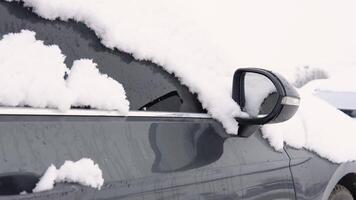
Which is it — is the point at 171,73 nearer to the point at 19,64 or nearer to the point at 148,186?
the point at 148,186

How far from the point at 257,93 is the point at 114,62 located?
0.73m

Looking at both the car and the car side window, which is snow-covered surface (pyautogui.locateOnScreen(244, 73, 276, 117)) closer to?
the car

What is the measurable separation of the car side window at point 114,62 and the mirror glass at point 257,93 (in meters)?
0.23

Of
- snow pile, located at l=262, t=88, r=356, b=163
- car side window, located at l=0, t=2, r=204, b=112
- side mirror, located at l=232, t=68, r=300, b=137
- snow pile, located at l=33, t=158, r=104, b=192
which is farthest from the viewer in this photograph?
snow pile, located at l=262, t=88, r=356, b=163

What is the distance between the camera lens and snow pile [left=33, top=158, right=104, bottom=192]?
4.75ft

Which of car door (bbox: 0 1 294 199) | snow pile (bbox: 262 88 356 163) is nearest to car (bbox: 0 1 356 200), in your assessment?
car door (bbox: 0 1 294 199)

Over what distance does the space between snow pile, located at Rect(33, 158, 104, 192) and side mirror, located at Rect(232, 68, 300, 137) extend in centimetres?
84

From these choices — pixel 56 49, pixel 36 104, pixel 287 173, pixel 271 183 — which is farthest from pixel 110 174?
pixel 287 173

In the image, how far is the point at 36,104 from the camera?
4.98 ft

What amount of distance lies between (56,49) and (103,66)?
0.70 feet

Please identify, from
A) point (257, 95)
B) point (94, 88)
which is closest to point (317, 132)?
point (257, 95)

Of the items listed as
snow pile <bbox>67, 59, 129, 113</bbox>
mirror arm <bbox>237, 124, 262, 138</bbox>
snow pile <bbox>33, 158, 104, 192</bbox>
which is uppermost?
snow pile <bbox>67, 59, 129, 113</bbox>

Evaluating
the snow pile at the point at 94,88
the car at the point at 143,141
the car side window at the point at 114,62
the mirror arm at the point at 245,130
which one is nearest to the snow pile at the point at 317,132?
the car at the point at 143,141

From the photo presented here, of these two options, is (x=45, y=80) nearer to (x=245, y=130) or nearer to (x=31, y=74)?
(x=31, y=74)
